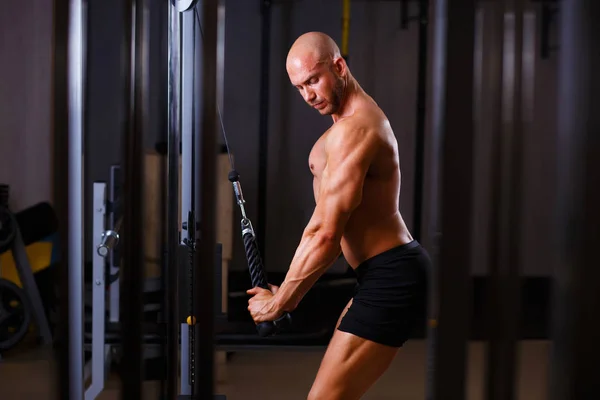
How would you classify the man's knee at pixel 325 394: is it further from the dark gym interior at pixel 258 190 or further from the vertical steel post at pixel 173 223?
the vertical steel post at pixel 173 223

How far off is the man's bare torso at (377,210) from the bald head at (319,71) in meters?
0.09

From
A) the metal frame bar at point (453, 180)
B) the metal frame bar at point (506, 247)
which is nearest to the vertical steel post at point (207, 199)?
the metal frame bar at point (453, 180)

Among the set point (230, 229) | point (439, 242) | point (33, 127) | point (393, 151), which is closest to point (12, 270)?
point (33, 127)

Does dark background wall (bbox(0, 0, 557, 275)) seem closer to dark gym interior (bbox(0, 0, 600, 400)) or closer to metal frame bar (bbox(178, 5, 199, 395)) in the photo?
dark gym interior (bbox(0, 0, 600, 400))

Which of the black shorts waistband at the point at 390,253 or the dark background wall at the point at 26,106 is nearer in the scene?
the black shorts waistband at the point at 390,253

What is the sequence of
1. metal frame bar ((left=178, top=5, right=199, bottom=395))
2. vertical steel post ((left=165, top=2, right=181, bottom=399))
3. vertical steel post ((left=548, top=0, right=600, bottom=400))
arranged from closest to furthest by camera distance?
vertical steel post ((left=548, top=0, right=600, bottom=400)) < vertical steel post ((left=165, top=2, right=181, bottom=399)) < metal frame bar ((left=178, top=5, right=199, bottom=395))

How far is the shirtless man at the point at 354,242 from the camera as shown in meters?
1.55

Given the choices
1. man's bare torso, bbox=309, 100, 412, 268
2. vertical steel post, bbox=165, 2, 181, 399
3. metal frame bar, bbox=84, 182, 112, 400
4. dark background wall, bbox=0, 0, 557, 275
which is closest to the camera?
vertical steel post, bbox=165, 2, 181, 399

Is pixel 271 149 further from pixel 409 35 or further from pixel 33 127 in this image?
pixel 33 127

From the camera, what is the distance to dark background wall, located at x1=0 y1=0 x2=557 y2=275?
12.0 ft

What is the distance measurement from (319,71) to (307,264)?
58 cm

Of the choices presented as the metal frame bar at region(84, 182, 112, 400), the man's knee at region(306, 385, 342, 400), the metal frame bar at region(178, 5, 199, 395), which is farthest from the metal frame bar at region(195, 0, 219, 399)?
the metal frame bar at region(84, 182, 112, 400)

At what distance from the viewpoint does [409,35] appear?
3893mm

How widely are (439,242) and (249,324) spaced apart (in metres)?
2.86
